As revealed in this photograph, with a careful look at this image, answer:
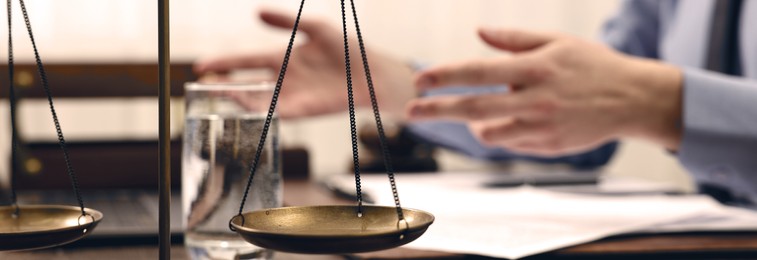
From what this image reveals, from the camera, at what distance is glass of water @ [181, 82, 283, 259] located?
0.72 m

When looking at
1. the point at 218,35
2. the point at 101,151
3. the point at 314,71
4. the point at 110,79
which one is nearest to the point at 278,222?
the point at 314,71

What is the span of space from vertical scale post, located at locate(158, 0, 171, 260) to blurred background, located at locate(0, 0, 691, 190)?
6.11ft

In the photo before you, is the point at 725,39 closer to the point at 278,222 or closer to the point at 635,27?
the point at 635,27

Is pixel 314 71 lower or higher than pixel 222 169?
higher

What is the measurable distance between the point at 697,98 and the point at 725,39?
1.35 ft

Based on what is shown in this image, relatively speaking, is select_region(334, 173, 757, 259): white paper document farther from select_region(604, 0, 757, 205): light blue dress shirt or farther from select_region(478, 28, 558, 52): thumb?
select_region(478, 28, 558, 52): thumb

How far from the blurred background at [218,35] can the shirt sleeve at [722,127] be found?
129cm

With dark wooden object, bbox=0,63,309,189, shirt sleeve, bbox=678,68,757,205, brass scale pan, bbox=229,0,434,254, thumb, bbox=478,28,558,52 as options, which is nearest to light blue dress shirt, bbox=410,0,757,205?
shirt sleeve, bbox=678,68,757,205

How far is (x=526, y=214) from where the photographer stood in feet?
2.99

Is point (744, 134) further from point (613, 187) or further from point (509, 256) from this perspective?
point (509, 256)

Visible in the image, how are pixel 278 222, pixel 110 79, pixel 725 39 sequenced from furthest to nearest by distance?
pixel 110 79 → pixel 725 39 → pixel 278 222

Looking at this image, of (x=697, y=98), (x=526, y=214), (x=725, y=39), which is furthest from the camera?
(x=725, y=39)

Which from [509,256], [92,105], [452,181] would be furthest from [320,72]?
[92,105]

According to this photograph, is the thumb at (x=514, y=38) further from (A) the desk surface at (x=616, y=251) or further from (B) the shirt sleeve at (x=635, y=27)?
(B) the shirt sleeve at (x=635, y=27)
